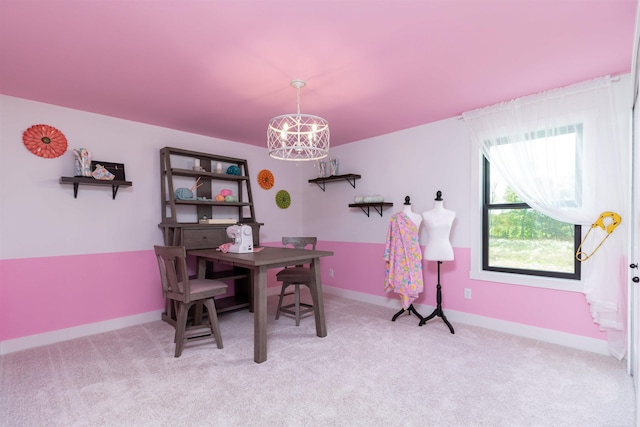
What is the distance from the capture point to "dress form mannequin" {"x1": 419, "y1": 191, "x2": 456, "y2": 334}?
3.09 m

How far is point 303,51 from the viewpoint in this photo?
1952mm

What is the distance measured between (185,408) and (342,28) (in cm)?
238

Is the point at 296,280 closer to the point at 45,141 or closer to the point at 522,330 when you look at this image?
the point at 522,330

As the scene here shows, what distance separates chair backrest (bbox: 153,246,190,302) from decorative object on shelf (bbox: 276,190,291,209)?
2212 millimetres

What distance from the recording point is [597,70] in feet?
7.49

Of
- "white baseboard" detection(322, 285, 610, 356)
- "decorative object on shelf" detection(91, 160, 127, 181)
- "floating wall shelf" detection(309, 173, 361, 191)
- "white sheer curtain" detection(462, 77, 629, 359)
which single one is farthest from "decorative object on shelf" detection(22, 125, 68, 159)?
"white sheer curtain" detection(462, 77, 629, 359)

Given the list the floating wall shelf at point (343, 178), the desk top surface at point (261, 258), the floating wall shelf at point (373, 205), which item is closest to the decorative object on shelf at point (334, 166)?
the floating wall shelf at point (343, 178)

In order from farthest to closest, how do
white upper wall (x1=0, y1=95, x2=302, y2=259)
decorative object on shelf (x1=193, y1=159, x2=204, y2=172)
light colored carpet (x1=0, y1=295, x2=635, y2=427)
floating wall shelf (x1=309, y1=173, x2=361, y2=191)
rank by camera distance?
floating wall shelf (x1=309, y1=173, x2=361, y2=191)
decorative object on shelf (x1=193, y1=159, x2=204, y2=172)
white upper wall (x1=0, y1=95, x2=302, y2=259)
light colored carpet (x1=0, y1=295, x2=635, y2=427)

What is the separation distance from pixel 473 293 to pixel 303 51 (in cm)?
282

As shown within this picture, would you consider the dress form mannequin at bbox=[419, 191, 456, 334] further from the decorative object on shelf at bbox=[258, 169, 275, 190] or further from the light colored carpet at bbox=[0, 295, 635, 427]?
the decorative object on shelf at bbox=[258, 169, 275, 190]

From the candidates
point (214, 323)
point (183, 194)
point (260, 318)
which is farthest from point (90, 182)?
point (260, 318)

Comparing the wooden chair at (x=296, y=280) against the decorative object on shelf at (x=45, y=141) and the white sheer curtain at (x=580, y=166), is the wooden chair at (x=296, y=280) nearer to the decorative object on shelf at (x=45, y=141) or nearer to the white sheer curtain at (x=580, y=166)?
the white sheer curtain at (x=580, y=166)

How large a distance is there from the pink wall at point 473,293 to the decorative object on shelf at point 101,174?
288 centimetres

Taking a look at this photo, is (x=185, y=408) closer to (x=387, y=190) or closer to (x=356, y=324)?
(x=356, y=324)
